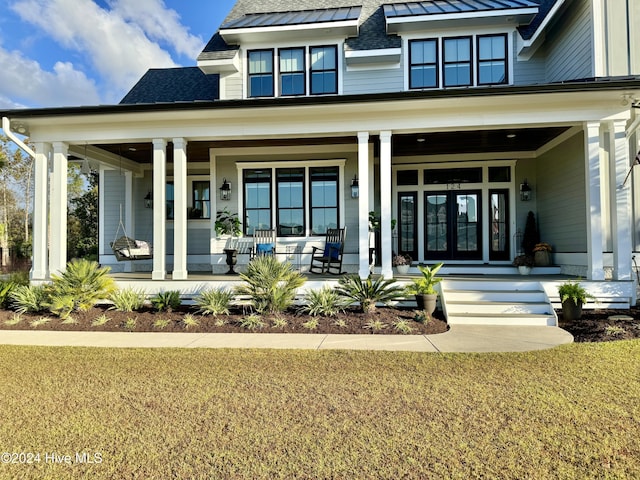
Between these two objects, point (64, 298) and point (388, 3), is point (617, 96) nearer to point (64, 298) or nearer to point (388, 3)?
point (388, 3)

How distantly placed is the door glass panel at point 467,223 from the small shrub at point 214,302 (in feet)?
20.3

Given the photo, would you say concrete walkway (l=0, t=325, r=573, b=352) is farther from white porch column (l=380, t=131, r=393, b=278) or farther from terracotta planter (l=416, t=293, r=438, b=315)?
white porch column (l=380, t=131, r=393, b=278)

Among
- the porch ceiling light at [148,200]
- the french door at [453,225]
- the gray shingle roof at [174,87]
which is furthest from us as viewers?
the gray shingle roof at [174,87]

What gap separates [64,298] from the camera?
6.80 meters

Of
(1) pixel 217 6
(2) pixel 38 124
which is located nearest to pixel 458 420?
(2) pixel 38 124

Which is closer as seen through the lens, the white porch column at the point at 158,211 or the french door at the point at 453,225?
A: the white porch column at the point at 158,211

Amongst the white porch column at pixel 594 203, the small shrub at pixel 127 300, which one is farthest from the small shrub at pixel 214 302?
the white porch column at pixel 594 203

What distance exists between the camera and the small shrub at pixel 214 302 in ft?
22.5

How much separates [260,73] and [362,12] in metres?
3.14

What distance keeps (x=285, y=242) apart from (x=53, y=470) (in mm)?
7893

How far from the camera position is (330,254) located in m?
9.02

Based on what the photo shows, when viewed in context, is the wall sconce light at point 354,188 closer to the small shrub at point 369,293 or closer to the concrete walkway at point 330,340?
the small shrub at point 369,293

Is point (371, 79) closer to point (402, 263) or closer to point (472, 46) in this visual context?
point (472, 46)

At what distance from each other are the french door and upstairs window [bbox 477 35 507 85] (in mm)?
2684
